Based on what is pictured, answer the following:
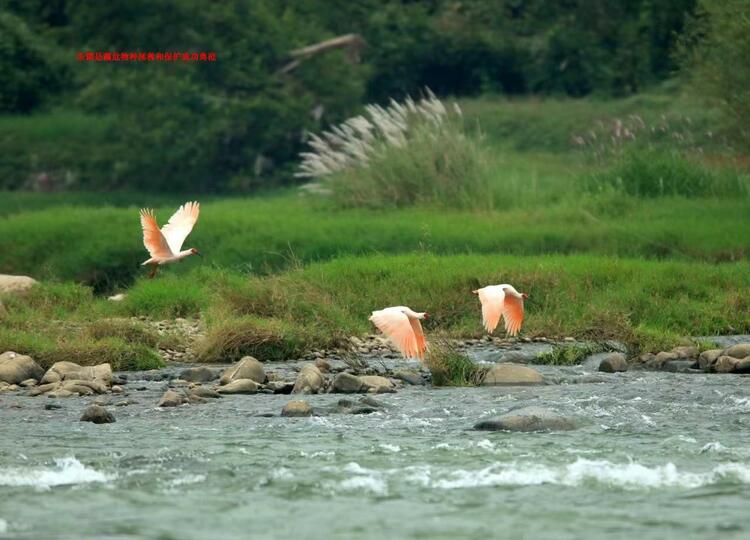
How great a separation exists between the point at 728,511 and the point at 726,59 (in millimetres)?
13895

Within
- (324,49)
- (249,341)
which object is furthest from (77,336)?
(324,49)

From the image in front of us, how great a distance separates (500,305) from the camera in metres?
12.5

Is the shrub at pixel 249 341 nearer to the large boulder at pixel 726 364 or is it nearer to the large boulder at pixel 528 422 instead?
the large boulder at pixel 726 364

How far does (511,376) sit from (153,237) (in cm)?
355

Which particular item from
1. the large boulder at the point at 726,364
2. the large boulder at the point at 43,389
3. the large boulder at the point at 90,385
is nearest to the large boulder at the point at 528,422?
the large boulder at the point at 726,364

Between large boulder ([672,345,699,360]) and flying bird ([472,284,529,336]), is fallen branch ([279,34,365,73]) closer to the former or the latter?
large boulder ([672,345,699,360])

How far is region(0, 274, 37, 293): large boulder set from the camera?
16.8 m

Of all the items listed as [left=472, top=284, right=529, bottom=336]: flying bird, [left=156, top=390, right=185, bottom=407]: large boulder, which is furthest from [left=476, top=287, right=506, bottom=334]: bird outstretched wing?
[left=156, top=390, right=185, bottom=407]: large boulder

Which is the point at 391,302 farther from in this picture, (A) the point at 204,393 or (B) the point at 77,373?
(A) the point at 204,393

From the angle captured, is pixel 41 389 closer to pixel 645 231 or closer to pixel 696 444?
pixel 696 444

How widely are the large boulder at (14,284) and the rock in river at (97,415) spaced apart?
5.68 m

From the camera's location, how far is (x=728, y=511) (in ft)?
28.2

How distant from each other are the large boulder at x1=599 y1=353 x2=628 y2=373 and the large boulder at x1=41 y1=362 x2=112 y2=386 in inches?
159

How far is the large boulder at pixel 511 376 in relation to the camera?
499 inches
